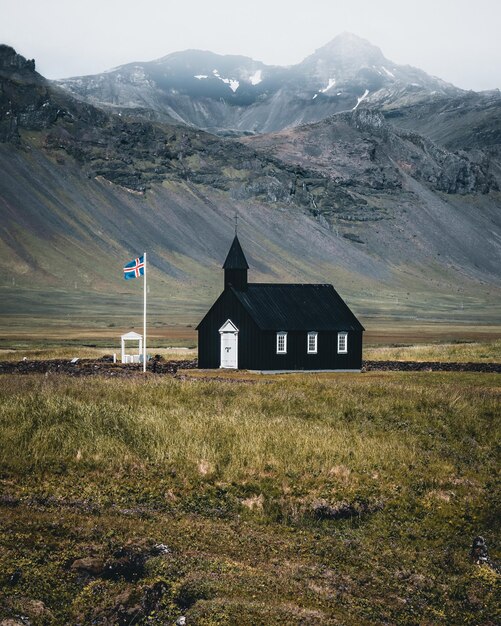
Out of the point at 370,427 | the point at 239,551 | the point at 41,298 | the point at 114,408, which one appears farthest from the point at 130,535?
the point at 41,298

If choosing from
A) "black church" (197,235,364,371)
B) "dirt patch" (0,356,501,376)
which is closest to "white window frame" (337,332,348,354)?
"black church" (197,235,364,371)

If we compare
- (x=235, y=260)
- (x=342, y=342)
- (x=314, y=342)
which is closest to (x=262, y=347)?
(x=314, y=342)

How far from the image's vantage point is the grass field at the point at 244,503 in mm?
16078

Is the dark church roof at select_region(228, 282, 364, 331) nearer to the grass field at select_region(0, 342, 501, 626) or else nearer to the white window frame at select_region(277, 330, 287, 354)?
the white window frame at select_region(277, 330, 287, 354)

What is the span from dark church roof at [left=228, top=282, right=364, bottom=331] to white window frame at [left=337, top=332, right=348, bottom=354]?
0.55m

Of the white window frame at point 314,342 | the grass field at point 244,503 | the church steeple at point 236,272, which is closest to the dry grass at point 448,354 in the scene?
the white window frame at point 314,342

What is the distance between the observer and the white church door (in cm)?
Result: 5709

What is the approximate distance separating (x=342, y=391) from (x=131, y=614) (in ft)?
74.6

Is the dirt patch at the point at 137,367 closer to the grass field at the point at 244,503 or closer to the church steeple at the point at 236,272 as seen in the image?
the church steeple at the point at 236,272

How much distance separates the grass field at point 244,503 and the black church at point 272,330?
62.2 feet

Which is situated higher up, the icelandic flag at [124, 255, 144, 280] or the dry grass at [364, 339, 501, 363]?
the icelandic flag at [124, 255, 144, 280]

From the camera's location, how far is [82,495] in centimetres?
2230

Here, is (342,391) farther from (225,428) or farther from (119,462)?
(119,462)

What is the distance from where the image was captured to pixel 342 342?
59.1 m
